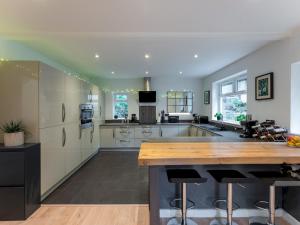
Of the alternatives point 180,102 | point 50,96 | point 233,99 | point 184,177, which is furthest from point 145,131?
point 184,177

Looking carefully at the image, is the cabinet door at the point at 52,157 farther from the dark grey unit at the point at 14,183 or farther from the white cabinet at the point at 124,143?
the white cabinet at the point at 124,143

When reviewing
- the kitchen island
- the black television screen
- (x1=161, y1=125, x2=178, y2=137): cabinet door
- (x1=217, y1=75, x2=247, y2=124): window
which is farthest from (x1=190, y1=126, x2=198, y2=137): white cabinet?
the kitchen island

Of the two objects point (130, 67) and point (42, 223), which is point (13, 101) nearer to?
point (42, 223)

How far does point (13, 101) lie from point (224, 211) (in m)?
3.01

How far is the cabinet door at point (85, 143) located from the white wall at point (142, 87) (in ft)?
6.79

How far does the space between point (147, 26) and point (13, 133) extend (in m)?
2.12

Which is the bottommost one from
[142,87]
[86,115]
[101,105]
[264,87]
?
[86,115]

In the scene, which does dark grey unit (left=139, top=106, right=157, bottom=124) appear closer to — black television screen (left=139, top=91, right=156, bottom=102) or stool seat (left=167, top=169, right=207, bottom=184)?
black television screen (left=139, top=91, right=156, bottom=102)

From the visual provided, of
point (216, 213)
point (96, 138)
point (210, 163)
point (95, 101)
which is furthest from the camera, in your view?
point (96, 138)

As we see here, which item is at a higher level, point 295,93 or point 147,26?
point 147,26

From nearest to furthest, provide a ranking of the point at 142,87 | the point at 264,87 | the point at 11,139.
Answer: the point at 11,139
the point at 264,87
the point at 142,87

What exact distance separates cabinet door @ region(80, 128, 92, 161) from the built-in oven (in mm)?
143

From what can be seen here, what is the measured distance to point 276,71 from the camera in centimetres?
326

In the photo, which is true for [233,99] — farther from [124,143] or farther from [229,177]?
[229,177]
